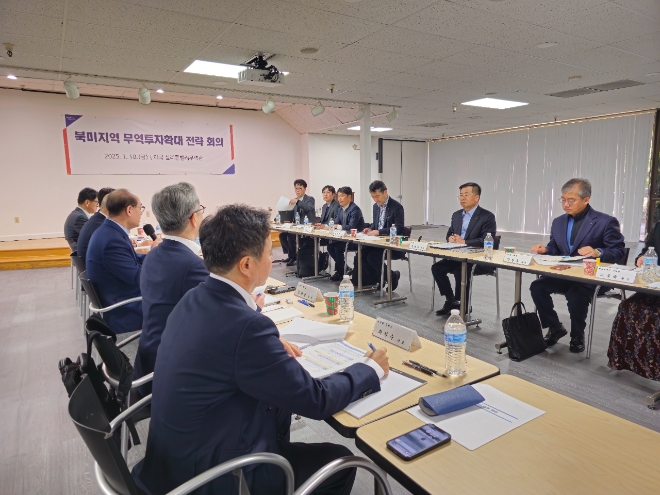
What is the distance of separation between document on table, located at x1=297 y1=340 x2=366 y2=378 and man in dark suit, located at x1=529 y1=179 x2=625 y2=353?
2.48 metres

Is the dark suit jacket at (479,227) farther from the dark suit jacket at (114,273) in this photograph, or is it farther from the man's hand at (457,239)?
the dark suit jacket at (114,273)

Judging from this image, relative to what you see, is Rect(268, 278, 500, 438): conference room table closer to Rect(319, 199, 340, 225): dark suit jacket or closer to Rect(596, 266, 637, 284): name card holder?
Rect(596, 266, 637, 284): name card holder

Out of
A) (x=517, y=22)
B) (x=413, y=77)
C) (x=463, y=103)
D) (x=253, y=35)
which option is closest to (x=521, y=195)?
(x=463, y=103)

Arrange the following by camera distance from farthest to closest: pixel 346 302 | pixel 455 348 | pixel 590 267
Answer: pixel 590 267 → pixel 346 302 → pixel 455 348

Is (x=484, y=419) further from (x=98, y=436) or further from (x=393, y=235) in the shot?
(x=393, y=235)

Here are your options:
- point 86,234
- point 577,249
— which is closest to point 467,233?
point 577,249

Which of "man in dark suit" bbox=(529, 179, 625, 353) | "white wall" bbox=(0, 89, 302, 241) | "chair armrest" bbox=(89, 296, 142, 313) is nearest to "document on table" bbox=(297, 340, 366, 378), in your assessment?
"chair armrest" bbox=(89, 296, 142, 313)

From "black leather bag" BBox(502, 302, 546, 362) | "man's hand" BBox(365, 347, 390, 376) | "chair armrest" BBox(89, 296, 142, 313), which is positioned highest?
"man's hand" BBox(365, 347, 390, 376)

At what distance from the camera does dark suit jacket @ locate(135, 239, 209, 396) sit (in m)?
1.65

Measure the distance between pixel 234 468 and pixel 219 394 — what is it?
0.17 meters

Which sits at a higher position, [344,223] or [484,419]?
[344,223]

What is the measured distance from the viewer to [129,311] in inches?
101

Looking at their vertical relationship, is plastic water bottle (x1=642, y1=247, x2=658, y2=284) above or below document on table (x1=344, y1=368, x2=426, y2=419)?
above

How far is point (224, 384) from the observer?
99cm
